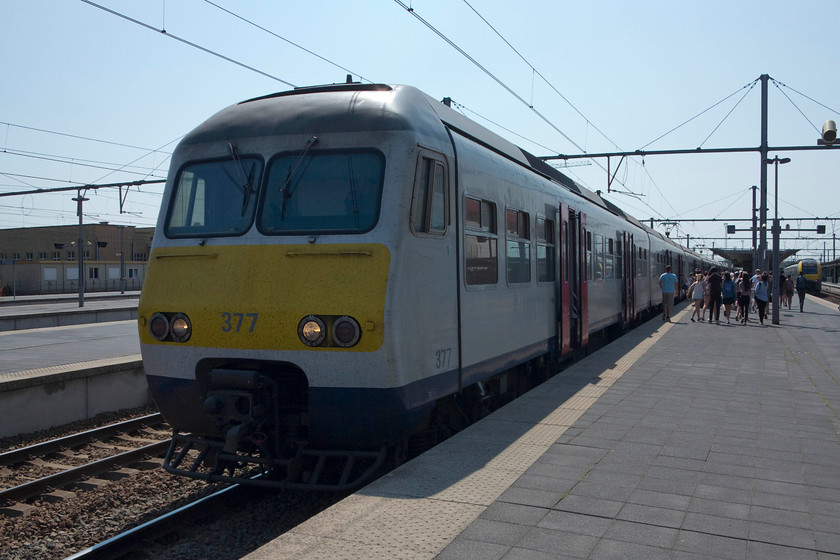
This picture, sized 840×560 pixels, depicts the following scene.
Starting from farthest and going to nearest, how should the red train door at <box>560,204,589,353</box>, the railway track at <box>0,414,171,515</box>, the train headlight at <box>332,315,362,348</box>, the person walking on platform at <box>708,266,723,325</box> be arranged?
the person walking on platform at <box>708,266,723,325</box> < the red train door at <box>560,204,589,353</box> < the railway track at <box>0,414,171,515</box> < the train headlight at <box>332,315,362,348</box>

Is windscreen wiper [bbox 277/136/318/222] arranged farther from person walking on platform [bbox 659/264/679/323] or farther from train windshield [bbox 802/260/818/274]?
train windshield [bbox 802/260/818/274]

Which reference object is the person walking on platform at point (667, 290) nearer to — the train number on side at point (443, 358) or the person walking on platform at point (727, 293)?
the person walking on platform at point (727, 293)

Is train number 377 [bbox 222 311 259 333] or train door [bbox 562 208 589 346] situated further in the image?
train door [bbox 562 208 589 346]

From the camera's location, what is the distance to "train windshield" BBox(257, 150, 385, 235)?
549 centimetres

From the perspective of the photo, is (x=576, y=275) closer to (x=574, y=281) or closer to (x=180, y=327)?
(x=574, y=281)

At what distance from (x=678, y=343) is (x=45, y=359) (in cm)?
1139

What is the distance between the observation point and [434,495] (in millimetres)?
4695

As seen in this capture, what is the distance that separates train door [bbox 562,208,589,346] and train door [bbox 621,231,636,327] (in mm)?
5721

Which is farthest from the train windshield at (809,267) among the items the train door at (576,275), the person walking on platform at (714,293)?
the train door at (576,275)

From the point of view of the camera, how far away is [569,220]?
11.1 metres

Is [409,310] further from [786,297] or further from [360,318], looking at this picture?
[786,297]

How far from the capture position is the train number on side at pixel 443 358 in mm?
5875

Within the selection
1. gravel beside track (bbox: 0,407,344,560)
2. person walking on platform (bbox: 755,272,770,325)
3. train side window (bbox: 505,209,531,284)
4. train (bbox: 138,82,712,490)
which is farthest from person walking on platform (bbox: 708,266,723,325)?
gravel beside track (bbox: 0,407,344,560)

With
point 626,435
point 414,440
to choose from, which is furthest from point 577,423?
point 414,440
